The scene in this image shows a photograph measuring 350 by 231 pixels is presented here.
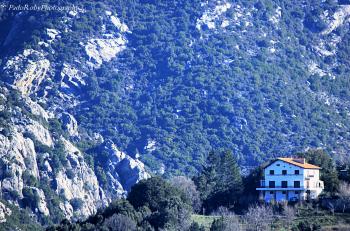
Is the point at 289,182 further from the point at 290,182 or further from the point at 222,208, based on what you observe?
the point at 222,208

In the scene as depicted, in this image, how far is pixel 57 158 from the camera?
183m

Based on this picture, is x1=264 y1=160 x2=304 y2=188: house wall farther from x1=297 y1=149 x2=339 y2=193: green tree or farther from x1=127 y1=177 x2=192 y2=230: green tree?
x1=127 y1=177 x2=192 y2=230: green tree

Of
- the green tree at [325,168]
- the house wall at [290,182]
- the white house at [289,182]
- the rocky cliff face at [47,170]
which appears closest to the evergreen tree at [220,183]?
the white house at [289,182]

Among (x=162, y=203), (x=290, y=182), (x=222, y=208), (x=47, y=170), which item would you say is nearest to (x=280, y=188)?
(x=290, y=182)

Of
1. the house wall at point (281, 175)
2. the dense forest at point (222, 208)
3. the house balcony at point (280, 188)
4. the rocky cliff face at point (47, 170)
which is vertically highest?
the rocky cliff face at point (47, 170)

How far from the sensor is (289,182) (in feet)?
414

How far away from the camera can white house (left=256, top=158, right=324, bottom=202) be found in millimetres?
125188

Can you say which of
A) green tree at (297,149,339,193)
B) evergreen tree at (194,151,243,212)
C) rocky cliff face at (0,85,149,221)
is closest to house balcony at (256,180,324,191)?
green tree at (297,149,339,193)

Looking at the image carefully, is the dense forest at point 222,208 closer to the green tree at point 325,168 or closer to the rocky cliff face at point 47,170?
the green tree at point 325,168

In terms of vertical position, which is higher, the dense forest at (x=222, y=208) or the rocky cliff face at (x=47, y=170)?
the rocky cliff face at (x=47, y=170)

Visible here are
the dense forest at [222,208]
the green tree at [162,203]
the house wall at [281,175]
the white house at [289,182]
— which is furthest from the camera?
the house wall at [281,175]

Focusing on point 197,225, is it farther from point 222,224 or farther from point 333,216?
point 333,216

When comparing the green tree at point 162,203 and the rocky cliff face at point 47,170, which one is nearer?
the green tree at point 162,203

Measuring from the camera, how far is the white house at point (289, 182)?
411 ft
